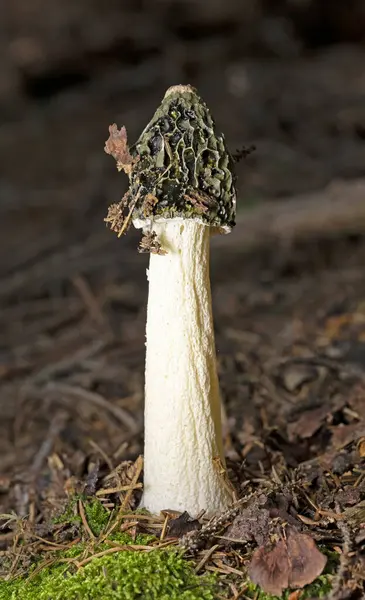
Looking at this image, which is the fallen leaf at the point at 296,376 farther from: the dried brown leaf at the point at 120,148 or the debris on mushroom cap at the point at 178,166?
the dried brown leaf at the point at 120,148

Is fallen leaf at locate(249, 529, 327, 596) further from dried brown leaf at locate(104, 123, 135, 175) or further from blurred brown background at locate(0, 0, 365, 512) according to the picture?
dried brown leaf at locate(104, 123, 135, 175)

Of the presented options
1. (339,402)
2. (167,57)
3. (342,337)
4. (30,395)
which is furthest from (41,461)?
(167,57)

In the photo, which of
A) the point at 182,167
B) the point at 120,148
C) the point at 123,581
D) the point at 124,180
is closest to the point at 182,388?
the point at 123,581

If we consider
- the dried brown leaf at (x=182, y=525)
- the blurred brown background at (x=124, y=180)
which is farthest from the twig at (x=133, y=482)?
the blurred brown background at (x=124, y=180)

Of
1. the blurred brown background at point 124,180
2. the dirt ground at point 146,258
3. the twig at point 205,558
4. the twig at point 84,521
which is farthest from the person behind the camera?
the blurred brown background at point 124,180

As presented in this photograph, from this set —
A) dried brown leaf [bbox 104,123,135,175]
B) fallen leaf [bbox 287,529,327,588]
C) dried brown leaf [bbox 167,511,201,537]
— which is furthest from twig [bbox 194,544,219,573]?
dried brown leaf [bbox 104,123,135,175]

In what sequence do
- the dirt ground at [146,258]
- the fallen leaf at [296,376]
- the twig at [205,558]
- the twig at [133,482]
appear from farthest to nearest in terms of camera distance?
the fallen leaf at [296,376] < the dirt ground at [146,258] < the twig at [133,482] < the twig at [205,558]

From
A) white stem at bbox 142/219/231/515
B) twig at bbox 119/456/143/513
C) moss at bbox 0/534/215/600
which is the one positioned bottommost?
moss at bbox 0/534/215/600

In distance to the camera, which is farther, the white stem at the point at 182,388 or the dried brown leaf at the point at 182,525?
the white stem at the point at 182,388
